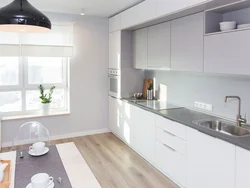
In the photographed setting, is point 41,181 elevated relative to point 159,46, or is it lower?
lower

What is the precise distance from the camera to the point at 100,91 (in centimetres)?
474

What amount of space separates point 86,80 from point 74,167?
3.05m

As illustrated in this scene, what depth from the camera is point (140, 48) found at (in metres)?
3.90

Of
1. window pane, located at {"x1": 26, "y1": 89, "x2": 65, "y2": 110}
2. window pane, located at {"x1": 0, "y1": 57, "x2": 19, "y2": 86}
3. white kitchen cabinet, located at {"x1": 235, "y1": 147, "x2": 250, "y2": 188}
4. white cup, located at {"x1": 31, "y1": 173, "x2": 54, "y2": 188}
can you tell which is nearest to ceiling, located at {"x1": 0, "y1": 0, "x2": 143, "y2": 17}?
window pane, located at {"x1": 0, "y1": 57, "x2": 19, "y2": 86}

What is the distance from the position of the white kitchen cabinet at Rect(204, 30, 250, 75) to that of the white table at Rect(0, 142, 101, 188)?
161 centimetres

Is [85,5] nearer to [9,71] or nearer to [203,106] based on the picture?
[9,71]

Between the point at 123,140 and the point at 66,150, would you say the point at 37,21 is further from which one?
the point at 123,140

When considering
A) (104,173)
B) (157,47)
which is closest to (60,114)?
(104,173)

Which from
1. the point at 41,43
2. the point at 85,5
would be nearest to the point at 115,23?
the point at 85,5

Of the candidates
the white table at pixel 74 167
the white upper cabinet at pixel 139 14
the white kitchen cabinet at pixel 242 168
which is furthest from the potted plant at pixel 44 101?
the white kitchen cabinet at pixel 242 168

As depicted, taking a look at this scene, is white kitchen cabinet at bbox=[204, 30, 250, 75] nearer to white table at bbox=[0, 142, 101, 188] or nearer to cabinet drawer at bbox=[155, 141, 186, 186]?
cabinet drawer at bbox=[155, 141, 186, 186]

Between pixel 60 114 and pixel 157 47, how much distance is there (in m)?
2.29

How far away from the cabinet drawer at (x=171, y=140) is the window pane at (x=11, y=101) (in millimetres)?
2717

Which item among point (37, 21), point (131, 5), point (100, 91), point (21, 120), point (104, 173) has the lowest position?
point (104, 173)
